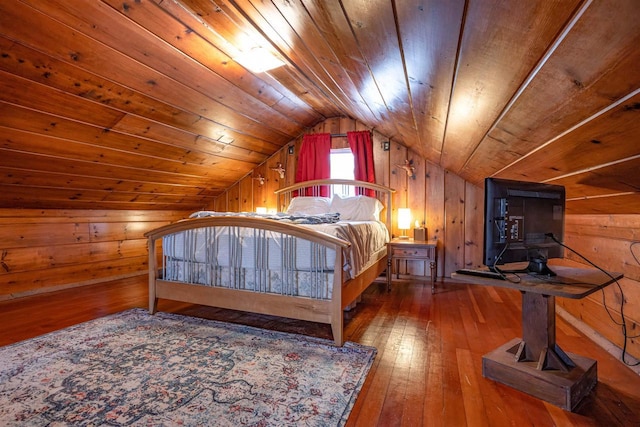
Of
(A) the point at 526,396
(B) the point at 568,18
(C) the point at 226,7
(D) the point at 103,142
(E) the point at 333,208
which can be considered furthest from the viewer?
(E) the point at 333,208

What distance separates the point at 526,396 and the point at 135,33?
3143 mm

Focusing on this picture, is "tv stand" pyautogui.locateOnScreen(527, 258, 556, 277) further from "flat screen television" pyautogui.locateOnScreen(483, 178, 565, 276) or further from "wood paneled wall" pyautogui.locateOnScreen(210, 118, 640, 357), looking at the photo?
"wood paneled wall" pyautogui.locateOnScreen(210, 118, 640, 357)

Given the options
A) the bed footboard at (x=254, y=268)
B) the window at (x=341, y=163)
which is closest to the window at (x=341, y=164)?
the window at (x=341, y=163)

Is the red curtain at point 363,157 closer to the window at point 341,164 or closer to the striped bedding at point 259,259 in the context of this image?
the window at point 341,164

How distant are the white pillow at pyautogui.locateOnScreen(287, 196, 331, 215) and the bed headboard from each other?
0.27m

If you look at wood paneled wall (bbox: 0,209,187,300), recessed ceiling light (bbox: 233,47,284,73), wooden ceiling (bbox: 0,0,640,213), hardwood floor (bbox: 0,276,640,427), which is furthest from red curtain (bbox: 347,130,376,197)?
wood paneled wall (bbox: 0,209,187,300)

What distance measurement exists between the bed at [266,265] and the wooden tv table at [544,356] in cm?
84

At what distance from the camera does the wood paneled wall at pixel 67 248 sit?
10.5ft

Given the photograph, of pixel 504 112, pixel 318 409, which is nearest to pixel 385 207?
pixel 504 112

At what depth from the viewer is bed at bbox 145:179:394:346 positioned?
6.97 ft

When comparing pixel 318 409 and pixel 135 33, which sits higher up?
pixel 135 33

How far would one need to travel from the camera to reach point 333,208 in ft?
13.8

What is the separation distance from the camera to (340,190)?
15.1 ft

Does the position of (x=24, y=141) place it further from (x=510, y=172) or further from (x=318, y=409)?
(x=510, y=172)
